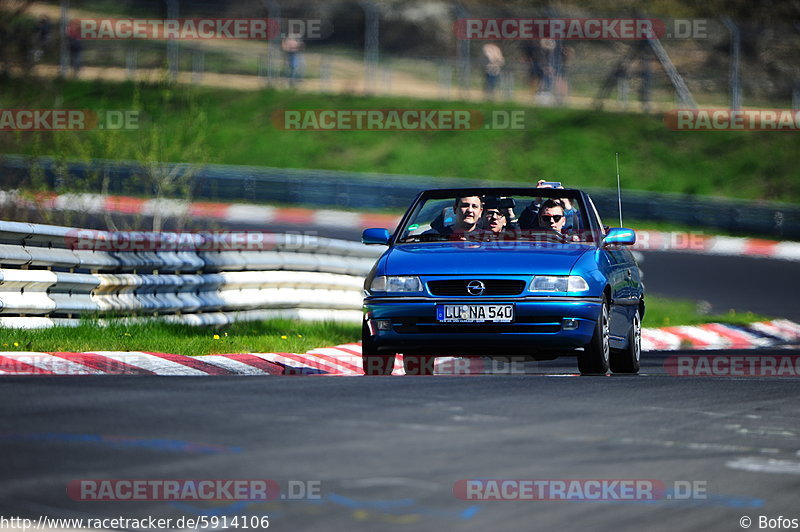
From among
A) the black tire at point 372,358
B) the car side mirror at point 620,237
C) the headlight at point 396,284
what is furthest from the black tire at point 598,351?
the black tire at point 372,358

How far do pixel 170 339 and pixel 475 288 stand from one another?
3.30m

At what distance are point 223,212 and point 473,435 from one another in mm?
26935

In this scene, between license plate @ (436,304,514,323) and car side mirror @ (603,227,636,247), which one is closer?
license plate @ (436,304,514,323)

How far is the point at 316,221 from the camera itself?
33.8 metres

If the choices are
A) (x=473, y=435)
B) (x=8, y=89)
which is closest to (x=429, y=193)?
(x=473, y=435)

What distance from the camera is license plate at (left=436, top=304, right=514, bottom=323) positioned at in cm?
1101

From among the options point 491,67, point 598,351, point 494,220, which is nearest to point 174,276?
point 494,220

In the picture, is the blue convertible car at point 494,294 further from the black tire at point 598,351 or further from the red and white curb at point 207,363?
the red and white curb at point 207,363

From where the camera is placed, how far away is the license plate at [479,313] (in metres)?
11.0

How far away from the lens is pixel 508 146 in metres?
40.7

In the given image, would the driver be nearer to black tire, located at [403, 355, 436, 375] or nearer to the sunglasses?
the sunglasses

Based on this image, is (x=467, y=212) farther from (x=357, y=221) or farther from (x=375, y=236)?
(x=357, y=221)

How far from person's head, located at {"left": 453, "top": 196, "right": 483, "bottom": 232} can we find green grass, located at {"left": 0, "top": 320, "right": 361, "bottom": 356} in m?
2.19

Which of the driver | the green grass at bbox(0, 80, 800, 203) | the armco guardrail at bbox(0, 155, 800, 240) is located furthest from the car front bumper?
the green grass at bbox(0, 80, 800, 203)
